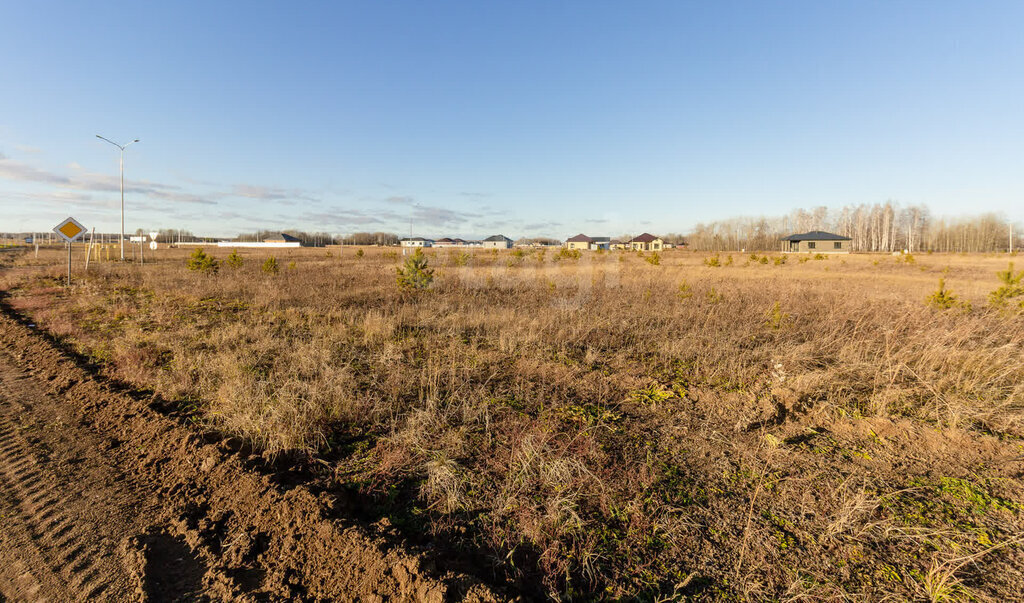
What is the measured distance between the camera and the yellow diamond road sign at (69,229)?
55.3 ft

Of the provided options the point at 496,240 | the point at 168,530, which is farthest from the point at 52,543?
the point at 496,240

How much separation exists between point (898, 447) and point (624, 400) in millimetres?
2635

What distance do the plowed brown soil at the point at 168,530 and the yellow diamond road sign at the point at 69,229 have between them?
18.9 meters

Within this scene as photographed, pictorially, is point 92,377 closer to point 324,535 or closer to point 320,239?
point 324,535

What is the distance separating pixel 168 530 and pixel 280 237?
14743 cm

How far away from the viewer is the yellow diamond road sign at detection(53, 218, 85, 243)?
16859 millimetres

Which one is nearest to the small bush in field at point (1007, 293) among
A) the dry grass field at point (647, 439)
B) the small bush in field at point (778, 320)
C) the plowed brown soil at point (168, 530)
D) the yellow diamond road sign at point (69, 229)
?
the dry grass field at point (647, 439)

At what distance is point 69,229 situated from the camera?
17.2 meters

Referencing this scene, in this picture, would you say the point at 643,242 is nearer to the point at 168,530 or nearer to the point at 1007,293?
the point at 1007,293

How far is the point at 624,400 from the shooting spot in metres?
4.96

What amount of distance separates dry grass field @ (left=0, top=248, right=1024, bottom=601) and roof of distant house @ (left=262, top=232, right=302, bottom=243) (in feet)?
434

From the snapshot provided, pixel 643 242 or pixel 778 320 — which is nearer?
pixel 778 320

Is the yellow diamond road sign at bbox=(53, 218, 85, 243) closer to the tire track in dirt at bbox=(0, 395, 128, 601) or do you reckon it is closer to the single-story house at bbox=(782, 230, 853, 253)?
the tire track in dirt at bbox=(0, 395, 128, 601)

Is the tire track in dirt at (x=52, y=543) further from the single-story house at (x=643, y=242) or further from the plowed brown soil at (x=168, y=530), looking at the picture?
the single-story house at (x=643, y=242)
